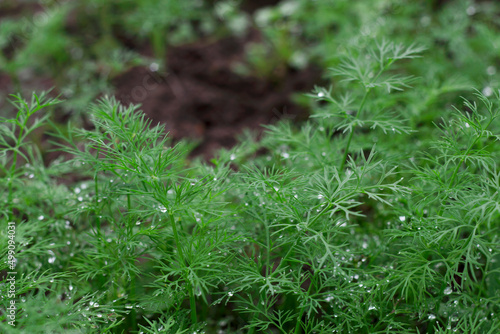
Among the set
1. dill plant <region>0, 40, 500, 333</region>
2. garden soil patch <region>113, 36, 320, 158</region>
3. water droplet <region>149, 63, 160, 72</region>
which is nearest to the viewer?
dill plant <region>0, 40, 500, 333</region>

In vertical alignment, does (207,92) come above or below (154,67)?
below

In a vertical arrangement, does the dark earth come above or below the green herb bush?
below

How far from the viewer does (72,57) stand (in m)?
3.38

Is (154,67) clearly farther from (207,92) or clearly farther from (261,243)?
(261,243)

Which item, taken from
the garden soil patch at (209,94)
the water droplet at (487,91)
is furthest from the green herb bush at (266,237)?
the garden soil patch at (209,94)

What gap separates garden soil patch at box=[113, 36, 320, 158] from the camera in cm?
289

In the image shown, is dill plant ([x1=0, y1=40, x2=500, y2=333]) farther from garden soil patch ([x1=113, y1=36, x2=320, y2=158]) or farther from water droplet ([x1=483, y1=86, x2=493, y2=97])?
garden soil patch ([x1=113, y1=36, x2=320, y2=158])

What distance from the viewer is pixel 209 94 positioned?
10.2ft

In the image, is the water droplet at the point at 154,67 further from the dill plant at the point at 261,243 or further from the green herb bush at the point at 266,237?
the dill plant at the point at 261,243

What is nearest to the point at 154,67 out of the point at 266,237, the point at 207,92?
the point at 207,92

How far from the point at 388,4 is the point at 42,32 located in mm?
2267

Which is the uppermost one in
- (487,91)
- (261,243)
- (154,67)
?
(487,91)

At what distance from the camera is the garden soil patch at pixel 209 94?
2891 mm

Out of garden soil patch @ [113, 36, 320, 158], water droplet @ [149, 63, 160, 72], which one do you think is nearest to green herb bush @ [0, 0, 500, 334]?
garden soil patch @ [113, 36, 320, 158]
